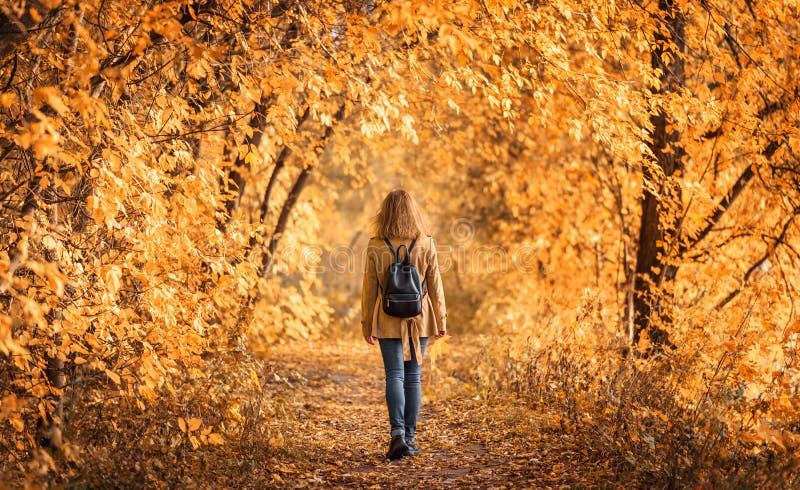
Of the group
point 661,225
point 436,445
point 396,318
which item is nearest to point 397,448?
point 436,445

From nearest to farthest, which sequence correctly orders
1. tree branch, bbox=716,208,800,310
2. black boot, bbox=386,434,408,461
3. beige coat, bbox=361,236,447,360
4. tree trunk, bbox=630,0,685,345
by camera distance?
beige coat, bbox=361,236,447,360 < black boot, bbox=386,434,408,461 < tree branch, bbox=716,208,800,310 < tree trunk, bbox=630,0,685,345

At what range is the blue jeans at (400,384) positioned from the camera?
5.02 metres

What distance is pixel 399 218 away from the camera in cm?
501

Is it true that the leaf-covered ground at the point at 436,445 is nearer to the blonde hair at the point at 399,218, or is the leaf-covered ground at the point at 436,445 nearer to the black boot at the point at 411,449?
the black boot at the point at 411,449

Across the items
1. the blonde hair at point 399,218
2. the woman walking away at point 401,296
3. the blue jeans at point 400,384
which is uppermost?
the blonde hair at point 399,218

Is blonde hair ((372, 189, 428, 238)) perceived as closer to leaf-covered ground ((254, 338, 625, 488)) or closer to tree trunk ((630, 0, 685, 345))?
leaf-covered ground ((254, 338, 625, 488))

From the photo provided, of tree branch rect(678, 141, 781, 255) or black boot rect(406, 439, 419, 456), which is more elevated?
tree branch rect(678, 141, 781, 255)

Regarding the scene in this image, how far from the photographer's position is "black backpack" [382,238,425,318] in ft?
16.0

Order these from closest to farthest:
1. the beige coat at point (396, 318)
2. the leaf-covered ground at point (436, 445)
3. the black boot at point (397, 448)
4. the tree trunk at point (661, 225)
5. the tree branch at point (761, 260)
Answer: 1. the leaf-covered ground at point (436, 445)
2. the beige coat at point (396, 318)
3. the black boot at point (397, 448)
4. the tree branch at point (761, 260)
5. the tree trunk at point (661, 225)

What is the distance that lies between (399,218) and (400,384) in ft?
4.07

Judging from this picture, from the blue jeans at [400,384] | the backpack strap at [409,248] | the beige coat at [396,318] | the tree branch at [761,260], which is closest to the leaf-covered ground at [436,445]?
the blue jeans at [400,384]

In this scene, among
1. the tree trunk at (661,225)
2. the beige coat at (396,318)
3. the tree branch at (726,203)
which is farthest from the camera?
the tree branch at (726,203)

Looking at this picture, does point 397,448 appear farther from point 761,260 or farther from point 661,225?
point 761,260

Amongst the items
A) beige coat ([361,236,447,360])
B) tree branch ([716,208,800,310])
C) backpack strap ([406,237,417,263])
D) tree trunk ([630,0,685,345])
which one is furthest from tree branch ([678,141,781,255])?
backpack strap ([406,237,417,263])
